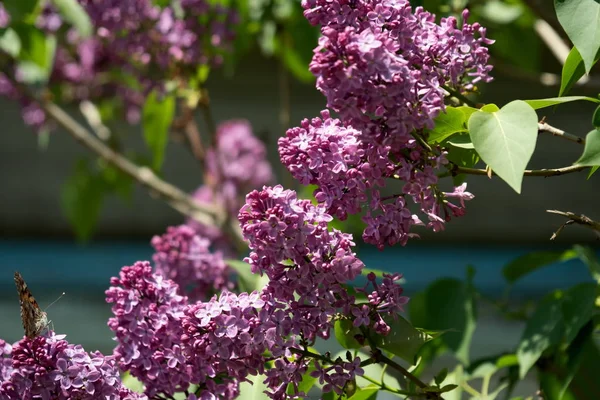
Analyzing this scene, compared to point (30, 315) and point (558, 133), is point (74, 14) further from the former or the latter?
point (558, 133)

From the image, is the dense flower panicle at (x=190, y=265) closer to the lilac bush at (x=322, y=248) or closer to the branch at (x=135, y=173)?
the lilac bush at (x=322, y=248)

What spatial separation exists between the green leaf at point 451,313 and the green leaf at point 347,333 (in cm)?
33

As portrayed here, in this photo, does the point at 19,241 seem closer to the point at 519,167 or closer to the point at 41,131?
the point at 41,131

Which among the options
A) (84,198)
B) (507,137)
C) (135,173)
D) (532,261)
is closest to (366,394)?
(507,137)

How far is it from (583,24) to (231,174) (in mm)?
1509

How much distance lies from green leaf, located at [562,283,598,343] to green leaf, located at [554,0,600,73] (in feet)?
1.10

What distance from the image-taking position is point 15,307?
10.00 feet

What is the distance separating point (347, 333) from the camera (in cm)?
69

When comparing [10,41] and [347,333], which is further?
[10,41]

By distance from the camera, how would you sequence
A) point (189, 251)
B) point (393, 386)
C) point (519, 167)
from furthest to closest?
1. point (189, 251)
2. point (393, 386)
3. point (519, 167)

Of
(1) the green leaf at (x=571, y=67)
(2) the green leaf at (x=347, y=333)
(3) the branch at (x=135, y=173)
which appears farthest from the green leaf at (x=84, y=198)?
(1) the green leaf at (x=571, y=67)

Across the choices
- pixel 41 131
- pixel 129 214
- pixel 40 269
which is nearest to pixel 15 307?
pixel 40 269

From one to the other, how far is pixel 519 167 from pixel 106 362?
0.36 m

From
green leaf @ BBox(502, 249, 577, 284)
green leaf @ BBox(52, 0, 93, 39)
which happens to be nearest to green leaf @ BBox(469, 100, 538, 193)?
green leaf @ BBox(502, 249, 577, 284)
